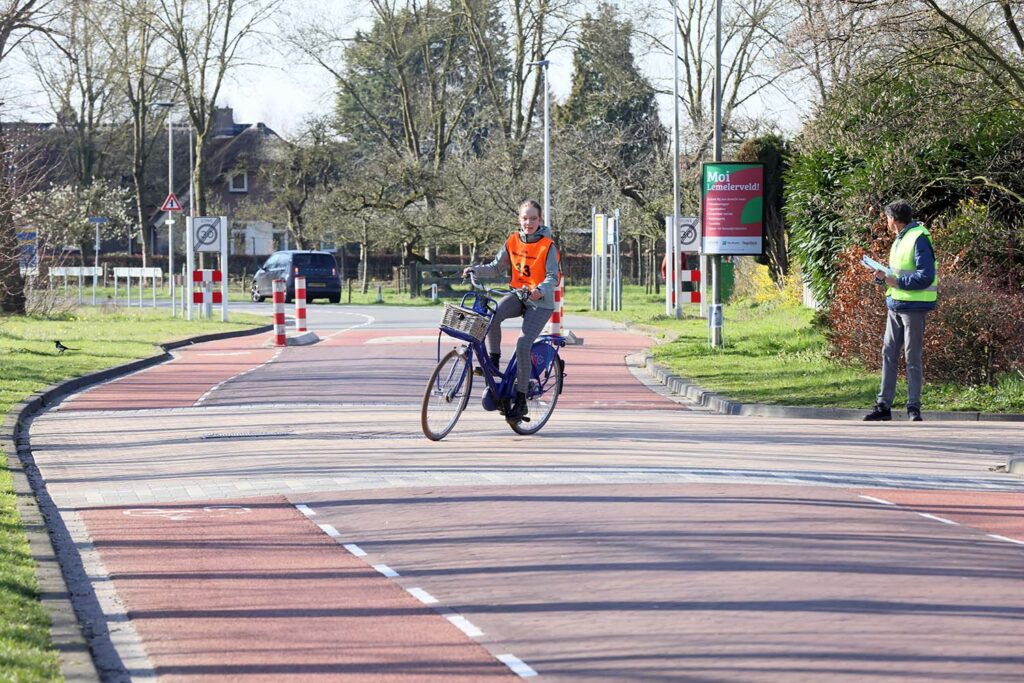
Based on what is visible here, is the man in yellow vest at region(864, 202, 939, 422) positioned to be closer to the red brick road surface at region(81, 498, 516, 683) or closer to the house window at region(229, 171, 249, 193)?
the red brick road surface at region(81, 498, 516, 683)

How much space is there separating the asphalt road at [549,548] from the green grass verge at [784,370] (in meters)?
1.54

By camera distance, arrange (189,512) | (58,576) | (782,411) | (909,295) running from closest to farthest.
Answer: (58,576), (189,512), (909,295), (782,411)

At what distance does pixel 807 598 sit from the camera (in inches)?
257

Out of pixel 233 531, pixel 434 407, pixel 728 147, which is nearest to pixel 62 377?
pixel 434 407

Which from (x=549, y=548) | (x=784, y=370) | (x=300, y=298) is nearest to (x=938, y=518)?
(x=549, y=548)

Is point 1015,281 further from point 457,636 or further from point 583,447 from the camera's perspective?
point 457,636

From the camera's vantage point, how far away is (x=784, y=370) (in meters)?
20.4

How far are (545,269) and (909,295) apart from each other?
4.02 m

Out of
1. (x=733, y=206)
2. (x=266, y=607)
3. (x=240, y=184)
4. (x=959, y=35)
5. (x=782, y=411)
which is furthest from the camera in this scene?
(x=240, y=184)

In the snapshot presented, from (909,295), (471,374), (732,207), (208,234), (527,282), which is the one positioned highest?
(732,207)

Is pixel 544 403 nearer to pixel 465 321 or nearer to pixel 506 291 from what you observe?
pixel 506 291

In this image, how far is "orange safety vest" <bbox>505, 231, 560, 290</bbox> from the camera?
41.3 ft

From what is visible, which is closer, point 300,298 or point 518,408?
point 518,408

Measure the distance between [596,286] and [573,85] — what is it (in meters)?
31.5
